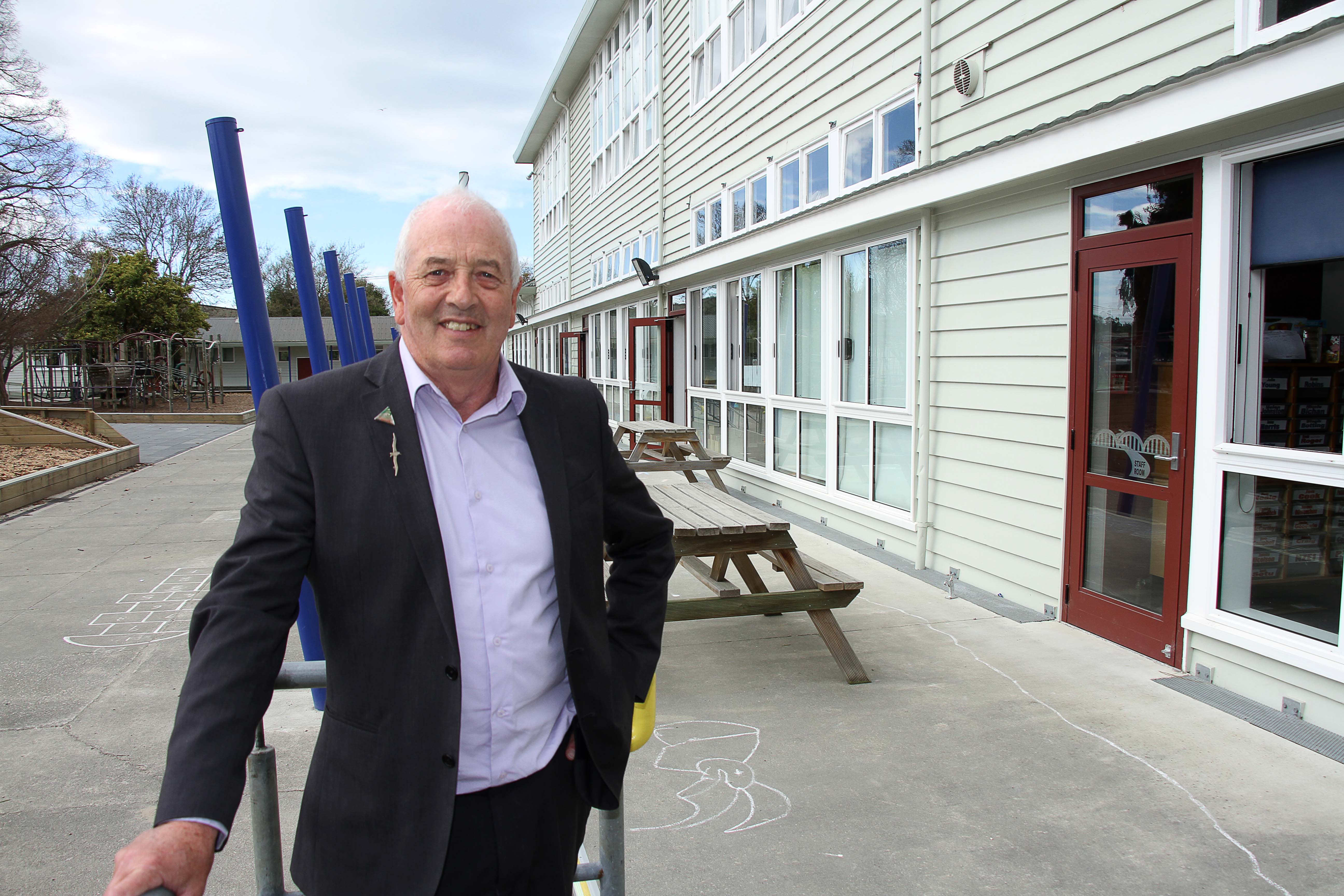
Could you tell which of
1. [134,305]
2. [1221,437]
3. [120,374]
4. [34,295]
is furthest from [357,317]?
[134,305]

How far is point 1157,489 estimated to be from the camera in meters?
4.52

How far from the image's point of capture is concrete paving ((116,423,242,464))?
53.2ft

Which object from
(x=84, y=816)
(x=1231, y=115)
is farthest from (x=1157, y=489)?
(x=84, y=816)

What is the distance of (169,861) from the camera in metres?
1.19

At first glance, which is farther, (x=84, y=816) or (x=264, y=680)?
(x=84, y=816)

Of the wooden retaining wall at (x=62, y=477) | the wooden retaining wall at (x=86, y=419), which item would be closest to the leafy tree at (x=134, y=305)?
the wooden retaining wall at (x=86, y=419)

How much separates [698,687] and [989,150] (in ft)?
11.9

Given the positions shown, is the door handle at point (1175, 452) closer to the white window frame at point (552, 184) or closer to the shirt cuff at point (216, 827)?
the shirt cuff at point (216, 827)

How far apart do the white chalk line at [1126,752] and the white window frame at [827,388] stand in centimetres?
178

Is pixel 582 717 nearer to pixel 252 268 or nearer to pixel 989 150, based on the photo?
pixel 252 268

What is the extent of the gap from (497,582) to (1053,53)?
4.97 metres

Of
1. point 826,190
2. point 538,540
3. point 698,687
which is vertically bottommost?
point 698,687

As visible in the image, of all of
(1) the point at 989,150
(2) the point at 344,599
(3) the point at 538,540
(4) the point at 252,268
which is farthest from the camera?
(1) the point at 989,150

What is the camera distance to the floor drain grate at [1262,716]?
353 centimetres
